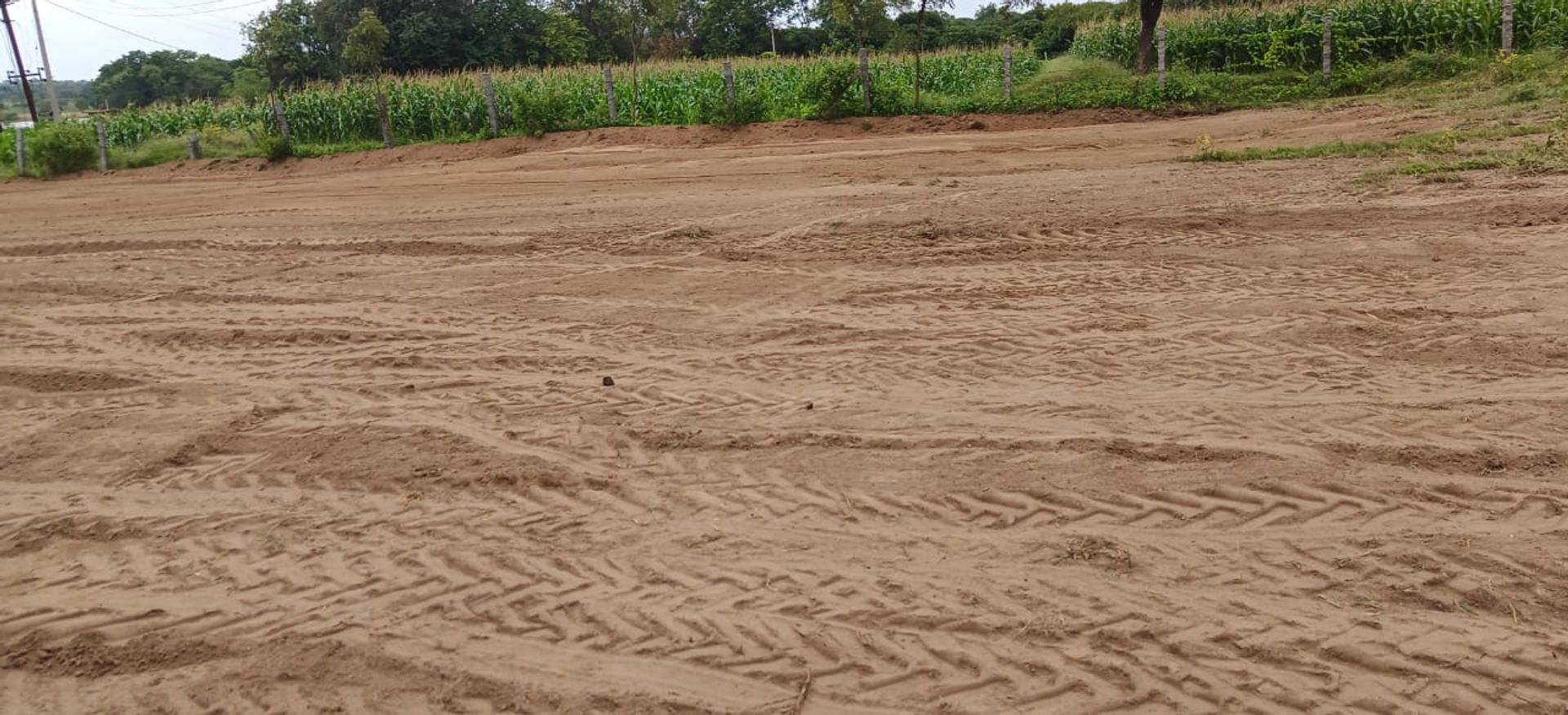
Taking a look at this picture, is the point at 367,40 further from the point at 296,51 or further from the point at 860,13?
the point at 296,51

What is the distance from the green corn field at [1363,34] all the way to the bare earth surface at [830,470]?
13171 millimetres

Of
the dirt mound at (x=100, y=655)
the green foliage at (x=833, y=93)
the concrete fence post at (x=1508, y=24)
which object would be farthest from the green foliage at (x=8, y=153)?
the concrete fence post at (x=1508, y=24)

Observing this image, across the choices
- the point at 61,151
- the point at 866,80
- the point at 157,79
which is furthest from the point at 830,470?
the point at 157,79

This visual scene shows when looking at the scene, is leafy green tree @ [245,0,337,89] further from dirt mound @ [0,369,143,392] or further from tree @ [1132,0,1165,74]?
dirt mound @ [0,369,143,392]

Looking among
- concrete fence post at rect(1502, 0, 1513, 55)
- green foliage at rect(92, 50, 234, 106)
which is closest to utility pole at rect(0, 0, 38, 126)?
green foliage at rect(92, 50, 234, 106)

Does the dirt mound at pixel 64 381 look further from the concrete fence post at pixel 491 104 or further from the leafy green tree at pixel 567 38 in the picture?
the leafy green tree at pixel 567 38

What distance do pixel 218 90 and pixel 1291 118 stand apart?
62421mm

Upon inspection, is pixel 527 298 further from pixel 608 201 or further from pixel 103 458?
pixel 608 201

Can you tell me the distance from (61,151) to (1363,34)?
29.1 m

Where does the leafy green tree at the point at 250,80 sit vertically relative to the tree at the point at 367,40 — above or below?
above

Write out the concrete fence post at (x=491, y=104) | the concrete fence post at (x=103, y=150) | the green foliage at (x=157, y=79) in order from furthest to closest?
the green foliage at (x=157, y=79) < the concrete fence post at (x=103, y=150) < the concrete fence post at (x=491, y=104)

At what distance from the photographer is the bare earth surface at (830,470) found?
3.54 metres

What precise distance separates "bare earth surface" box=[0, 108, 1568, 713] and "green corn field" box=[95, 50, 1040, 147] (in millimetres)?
11825

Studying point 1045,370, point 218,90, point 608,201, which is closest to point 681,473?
point 1045,370
